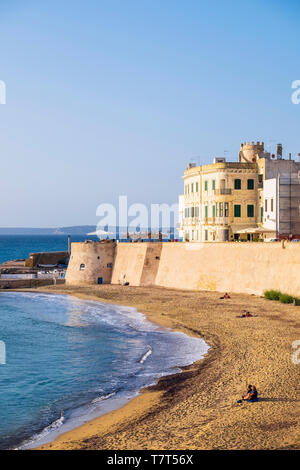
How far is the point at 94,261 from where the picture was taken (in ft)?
176

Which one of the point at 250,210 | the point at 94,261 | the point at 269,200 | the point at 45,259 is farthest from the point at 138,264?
the point at 45,259

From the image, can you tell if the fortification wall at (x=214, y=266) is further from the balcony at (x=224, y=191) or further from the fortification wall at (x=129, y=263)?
the balcony at (x=224, y=191)

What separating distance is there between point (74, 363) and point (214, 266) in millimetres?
20188

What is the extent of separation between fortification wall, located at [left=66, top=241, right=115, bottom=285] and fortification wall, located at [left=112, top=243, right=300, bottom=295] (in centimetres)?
84

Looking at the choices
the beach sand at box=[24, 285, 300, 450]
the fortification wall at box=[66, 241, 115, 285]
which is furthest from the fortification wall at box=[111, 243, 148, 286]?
the beach sand at box=[24, 285, 300, 450]

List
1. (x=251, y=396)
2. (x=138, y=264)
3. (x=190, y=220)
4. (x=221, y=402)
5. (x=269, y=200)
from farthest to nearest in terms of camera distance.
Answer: (x=190, y=220)
(x=138, y=264)
(x=269, y=200)
(x=221, y=402)
(x=251, y=396)

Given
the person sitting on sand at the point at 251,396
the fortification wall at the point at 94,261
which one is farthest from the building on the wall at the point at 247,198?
the person sitting on sand at the point at 251,396

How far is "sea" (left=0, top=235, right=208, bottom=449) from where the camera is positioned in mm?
19250

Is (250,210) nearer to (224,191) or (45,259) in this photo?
(224,191)

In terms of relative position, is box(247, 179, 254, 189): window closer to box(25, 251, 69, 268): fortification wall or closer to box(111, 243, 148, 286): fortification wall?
box(111, 243, 148, 286): fortification wall

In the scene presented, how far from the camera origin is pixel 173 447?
15312mm

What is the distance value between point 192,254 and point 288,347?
21.0 metres
